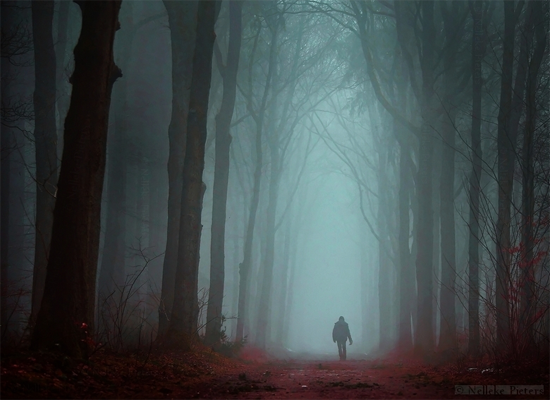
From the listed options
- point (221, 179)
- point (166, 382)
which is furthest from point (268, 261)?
point (166, 382)

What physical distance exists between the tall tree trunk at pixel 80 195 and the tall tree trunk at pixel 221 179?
7.35 m

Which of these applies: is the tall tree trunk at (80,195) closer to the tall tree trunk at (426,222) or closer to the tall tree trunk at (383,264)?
the tall tree trunk at (426,222)

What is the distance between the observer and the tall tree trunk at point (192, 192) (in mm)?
10039

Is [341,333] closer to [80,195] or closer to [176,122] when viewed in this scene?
[176,122]

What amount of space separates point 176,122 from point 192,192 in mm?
2808

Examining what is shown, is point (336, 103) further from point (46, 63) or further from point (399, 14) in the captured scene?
point (46, 63)

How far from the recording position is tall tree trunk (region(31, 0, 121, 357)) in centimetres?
583

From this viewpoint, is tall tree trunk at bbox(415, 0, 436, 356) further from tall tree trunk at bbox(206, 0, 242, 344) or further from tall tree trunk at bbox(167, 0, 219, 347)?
tall tree trunk at bbox(167, 0, 219, 347)

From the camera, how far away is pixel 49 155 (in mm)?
11266

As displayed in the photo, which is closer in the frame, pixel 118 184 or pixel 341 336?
pixel 118 184

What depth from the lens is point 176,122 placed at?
12516 millimetres

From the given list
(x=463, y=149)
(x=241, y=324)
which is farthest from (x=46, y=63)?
(x=463, y=149)

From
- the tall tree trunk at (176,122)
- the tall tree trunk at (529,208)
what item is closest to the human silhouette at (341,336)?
the tall tree trunk at (176,122)

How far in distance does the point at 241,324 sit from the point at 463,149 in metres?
9.81
